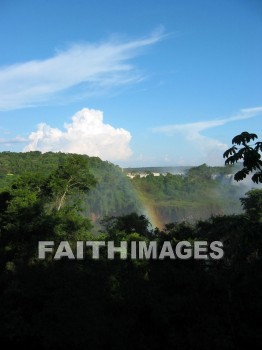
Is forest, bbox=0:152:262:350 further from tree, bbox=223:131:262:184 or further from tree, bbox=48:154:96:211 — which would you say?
tree, bbox=48:154:96:211

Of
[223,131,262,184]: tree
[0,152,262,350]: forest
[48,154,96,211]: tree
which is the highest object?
[48,154,96,211]: tree

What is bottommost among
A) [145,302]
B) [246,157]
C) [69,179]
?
[145,302]

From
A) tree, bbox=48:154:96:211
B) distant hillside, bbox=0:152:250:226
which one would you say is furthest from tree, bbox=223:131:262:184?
distant hillside, bbox=0:152:250:226

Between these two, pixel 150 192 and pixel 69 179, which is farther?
pixel 150 192

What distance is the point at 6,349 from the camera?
8391 millimetres

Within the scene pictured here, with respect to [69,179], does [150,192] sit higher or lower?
higher

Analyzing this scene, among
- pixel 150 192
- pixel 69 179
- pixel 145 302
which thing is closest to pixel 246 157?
pixel 145 302

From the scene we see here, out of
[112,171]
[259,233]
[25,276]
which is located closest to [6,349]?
[25,276]

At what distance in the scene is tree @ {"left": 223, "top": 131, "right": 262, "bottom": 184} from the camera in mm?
3387

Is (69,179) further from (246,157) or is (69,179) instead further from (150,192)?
(150,192)

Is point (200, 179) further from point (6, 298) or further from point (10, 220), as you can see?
point (6, 298)

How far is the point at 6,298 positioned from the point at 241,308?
6359 millimetres

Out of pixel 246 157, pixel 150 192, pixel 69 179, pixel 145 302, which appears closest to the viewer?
pixel 246 157

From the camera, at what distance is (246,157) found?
3.41 meters
